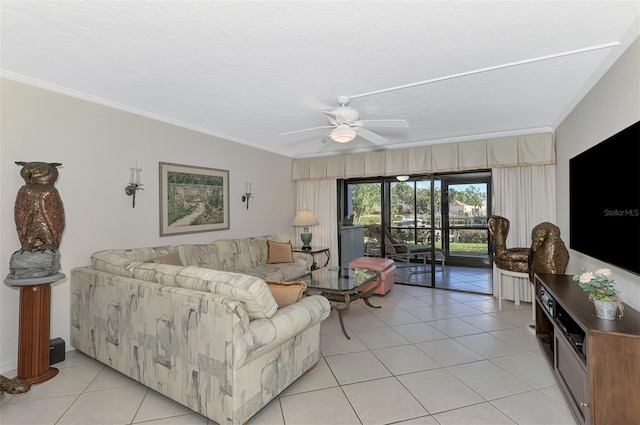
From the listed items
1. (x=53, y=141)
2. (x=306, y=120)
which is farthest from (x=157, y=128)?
(x=306, y=120)

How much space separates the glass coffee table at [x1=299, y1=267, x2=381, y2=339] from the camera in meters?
3.23

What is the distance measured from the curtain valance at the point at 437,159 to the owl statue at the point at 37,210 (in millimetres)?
3969

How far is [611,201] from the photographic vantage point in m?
2.06

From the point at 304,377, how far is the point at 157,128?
3.15 m

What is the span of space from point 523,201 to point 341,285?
2.96 meters

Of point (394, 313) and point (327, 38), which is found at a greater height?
point (327, 38)

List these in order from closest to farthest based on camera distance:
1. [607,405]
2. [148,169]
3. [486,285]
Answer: [607,405] → [148,169] → [486,285]

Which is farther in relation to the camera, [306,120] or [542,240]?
[306,120]

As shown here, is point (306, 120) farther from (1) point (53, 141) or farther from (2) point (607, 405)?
(2) point (607, 405)

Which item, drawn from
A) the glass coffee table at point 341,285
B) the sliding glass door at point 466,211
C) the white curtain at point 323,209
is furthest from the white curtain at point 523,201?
the white curtain at point 323,209

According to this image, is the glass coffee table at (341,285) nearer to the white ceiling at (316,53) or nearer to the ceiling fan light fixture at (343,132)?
the ceiling fan light fixture at (343,132)

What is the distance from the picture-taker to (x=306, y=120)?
3.79 meters

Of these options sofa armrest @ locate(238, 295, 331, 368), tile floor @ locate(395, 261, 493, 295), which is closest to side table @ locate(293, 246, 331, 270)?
tile floor @ locate(395, 261, 493, 295)

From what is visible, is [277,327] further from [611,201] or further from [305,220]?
[305,220]
